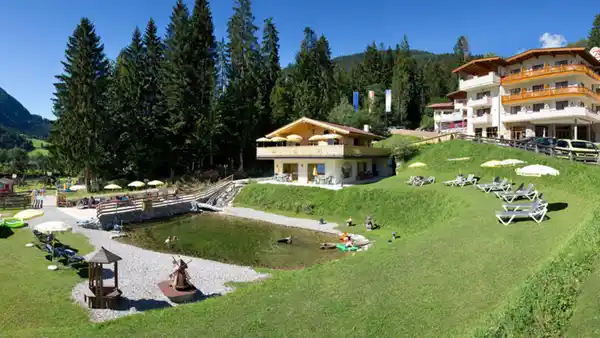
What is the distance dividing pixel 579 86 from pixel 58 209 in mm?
51744

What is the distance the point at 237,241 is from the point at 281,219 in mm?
6471

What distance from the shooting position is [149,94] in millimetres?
50219

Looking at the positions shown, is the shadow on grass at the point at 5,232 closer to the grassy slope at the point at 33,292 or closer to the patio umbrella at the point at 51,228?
the grassy slope at the point at 33,292

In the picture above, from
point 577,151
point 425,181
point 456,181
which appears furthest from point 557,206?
point 577,151

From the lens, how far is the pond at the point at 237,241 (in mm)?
19609

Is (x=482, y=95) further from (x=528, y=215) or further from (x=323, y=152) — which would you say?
(x=528, y=215)

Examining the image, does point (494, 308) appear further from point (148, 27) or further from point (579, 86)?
point (148, 27)

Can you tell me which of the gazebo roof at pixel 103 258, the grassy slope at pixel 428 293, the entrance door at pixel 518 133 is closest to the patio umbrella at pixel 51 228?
the gazebo roof at pixel 103 258

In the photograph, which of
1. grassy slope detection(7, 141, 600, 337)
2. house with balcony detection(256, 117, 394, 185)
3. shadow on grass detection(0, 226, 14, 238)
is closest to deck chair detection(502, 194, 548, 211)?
grassy slope detection(7, 141, 600, 337)

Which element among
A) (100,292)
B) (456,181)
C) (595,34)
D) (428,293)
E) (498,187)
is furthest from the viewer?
(595,34)

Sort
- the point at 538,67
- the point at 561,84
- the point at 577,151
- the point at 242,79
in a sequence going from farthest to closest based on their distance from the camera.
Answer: the point at 242,79
the point at 538,67
the point at 561,84
the point at 577,151

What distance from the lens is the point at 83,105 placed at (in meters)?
42.4

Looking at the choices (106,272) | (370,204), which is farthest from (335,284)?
(370,204)

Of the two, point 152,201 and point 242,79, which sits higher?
point 242,79
